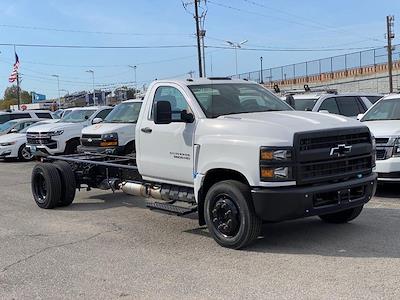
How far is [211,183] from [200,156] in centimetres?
37

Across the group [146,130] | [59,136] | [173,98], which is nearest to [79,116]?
[59,136]

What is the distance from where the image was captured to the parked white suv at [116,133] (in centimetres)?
1350

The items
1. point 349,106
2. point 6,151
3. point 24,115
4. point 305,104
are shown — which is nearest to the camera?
point 305,104

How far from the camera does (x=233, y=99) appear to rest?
24.4 ft

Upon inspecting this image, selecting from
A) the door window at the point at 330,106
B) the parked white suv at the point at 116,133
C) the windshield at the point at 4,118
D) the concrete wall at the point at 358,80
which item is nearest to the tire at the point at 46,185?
the parked white suv at the point at 116,133

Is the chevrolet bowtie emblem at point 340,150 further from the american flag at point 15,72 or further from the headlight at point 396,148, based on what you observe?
the american flag at point 15,72

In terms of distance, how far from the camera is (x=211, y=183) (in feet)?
22.6

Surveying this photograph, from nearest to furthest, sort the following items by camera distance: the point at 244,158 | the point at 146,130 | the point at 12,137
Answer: the point at 244,158 → the point at 146,130 → the point at 12,137

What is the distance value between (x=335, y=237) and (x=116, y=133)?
7.80 meters

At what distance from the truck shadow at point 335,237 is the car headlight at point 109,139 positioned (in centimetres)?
622

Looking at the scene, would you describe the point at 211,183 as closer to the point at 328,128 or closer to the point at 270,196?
the point at 270,196

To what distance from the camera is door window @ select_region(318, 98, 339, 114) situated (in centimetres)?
1364

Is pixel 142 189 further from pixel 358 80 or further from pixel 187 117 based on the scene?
pixel 358 80

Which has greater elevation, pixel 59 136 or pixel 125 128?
pixel 125 128
